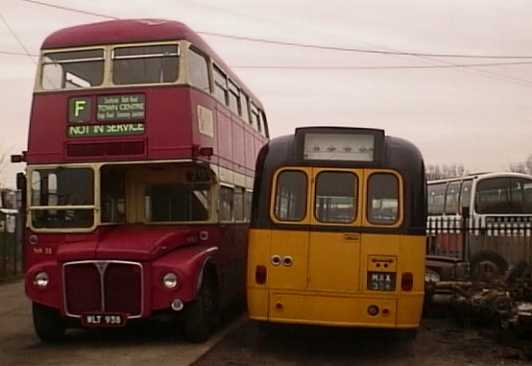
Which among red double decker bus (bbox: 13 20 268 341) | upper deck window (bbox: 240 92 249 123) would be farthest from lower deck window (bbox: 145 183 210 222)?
upper deck window (bbox: 240 92 249 123)

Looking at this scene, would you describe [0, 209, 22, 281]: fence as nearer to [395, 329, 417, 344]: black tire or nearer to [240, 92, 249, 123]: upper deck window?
[240, 92, 249, 123]: upper deck window

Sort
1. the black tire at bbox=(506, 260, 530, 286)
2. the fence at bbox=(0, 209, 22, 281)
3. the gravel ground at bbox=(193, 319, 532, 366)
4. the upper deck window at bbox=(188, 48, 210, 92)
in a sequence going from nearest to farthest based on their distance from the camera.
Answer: the gravel ground at bbox=(193, 319, 532, 366)
the upper deck window at bbox=(188, 48, 210, 92)
the black tire at bbox=(506, 260, 530, 286)
the fence at bbox=(0, 209, 22, 281)

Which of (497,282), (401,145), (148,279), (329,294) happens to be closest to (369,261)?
(329,294)

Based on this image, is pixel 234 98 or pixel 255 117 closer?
pixel 234 98

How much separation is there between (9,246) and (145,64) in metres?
14.3

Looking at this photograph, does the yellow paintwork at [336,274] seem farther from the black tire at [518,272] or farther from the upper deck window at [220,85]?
the black tire at [518,272]

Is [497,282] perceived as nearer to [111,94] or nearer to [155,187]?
[155,187]

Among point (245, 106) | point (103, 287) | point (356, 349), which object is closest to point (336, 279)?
point (356, 349)

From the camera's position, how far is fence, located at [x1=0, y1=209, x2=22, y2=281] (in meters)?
22.7

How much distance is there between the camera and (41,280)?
10.7 metres

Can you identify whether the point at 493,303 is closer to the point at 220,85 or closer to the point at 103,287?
the point at 220,85

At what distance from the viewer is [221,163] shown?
12781 millimetres

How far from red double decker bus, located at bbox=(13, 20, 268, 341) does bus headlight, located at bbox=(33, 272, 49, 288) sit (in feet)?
0.04

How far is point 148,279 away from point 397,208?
10.8 feet
